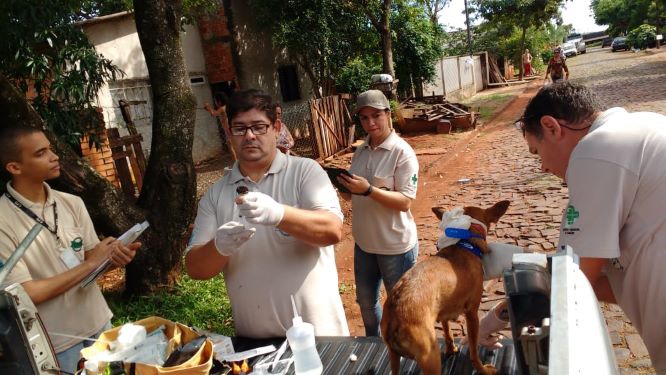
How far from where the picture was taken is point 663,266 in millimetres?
1646

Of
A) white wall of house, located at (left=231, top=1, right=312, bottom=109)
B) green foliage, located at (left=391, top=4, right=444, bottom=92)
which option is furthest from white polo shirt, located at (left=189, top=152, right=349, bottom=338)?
green foliage, located at (left=391, top=4, right=444, bottom=92)

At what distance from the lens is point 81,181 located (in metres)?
4.49

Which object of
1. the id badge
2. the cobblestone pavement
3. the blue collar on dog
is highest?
the id badge

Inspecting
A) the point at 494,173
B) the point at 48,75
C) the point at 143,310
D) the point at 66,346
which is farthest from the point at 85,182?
the point at 494,173

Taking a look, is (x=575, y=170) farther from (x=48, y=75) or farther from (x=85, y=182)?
(x=48, y=75)

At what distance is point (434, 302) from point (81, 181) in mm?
3788

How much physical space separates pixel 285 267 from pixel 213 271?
1.21 ft

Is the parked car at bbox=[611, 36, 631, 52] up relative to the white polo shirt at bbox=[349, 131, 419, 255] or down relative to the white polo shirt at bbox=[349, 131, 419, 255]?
up

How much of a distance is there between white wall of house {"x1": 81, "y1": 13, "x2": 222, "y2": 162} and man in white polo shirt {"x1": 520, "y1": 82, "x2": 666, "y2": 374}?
34.4ft

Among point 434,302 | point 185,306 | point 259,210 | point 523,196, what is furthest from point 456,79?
point 259,210

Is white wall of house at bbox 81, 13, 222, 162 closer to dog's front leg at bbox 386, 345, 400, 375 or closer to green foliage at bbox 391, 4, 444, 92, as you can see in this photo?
green foliage at bbox 391, 4, 444, 92

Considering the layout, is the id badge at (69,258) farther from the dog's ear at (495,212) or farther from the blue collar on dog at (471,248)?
the dog's ear at (495,212)

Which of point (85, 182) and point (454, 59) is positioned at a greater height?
point (454, 59)

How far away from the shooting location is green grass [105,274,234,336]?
4.66 metres
